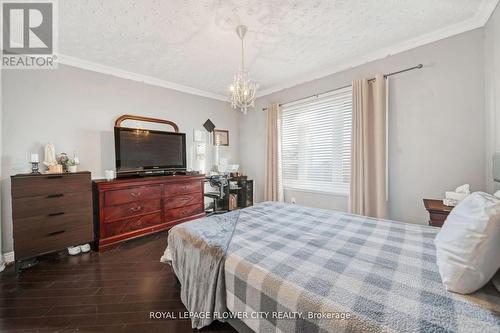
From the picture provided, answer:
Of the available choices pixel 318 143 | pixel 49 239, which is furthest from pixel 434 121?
pixel 49 239

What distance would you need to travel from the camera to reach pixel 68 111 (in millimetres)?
2762

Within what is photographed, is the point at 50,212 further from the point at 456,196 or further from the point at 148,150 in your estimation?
the point at 456,196

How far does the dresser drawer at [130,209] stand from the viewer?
2711 mm

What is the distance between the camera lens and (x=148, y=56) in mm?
2756

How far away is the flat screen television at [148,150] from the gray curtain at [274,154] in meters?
1.68

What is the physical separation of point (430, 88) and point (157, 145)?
3.96 metres

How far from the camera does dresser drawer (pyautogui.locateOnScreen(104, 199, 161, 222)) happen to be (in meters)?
2.71

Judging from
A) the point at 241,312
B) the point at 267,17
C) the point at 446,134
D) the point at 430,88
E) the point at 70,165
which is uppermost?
the point at 267,17

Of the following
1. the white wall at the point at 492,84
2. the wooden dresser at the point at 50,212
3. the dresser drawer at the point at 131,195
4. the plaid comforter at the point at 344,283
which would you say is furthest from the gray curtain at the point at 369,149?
the wooden dresser at the point at 50,212

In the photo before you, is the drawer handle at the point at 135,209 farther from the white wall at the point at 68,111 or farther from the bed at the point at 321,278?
the bed at the point at 321,278

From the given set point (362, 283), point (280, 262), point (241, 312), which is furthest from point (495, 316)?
→ point (241, 312)

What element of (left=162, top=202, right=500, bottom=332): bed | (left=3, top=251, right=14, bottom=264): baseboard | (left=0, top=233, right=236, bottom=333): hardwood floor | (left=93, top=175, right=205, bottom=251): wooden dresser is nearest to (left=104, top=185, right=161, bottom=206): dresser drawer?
(left=93, top=175, right=205, bottom=251): wooden dresser

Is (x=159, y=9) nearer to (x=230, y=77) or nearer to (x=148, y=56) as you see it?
(x=148, y=56)

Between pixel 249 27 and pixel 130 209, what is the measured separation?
113 inches
